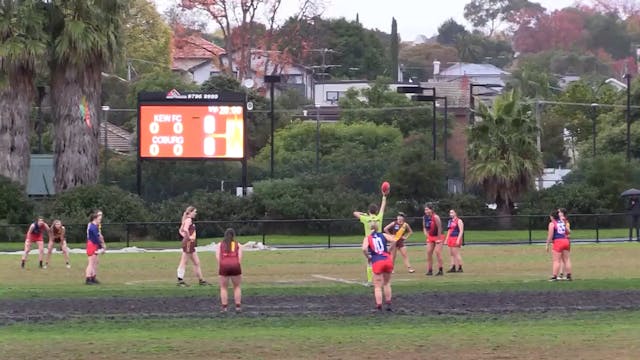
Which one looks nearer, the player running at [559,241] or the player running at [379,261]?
the player running at [379,261]

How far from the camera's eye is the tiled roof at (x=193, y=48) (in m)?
96.6

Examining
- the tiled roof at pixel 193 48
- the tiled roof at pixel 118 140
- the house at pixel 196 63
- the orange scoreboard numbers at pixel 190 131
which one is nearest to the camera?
the orange scoreboard numbers at pixel 190 131

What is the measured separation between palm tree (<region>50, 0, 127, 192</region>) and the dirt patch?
27.3m

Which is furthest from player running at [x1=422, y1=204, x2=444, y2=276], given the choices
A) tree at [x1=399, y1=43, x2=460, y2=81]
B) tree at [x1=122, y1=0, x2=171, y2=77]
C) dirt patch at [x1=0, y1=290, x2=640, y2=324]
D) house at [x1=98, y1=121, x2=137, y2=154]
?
tree at [x1=399, y1=43, x2=460, y2=81]

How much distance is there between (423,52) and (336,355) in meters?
150

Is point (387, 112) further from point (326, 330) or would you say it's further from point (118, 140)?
point (326, 330)

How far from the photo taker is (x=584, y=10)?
643ft

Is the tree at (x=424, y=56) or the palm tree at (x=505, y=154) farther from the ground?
the tree at (x=424, y=56)

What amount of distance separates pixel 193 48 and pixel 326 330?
8986 cm

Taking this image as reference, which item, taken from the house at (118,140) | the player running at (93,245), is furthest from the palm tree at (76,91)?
the house at (118,140)

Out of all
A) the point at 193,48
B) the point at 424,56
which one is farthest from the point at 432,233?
the point at 424,56

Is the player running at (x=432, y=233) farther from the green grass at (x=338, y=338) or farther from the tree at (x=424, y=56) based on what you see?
the tree at (x=424, y=56)

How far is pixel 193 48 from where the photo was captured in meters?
108

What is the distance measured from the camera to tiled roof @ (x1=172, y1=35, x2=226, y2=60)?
96606 millimetres
